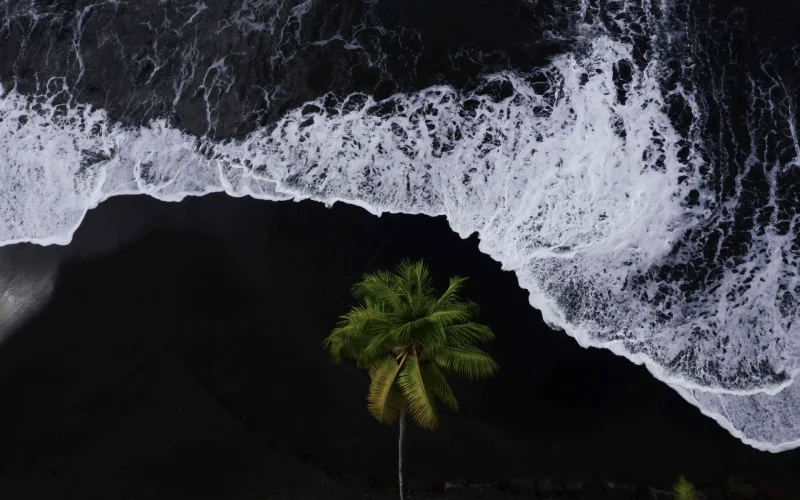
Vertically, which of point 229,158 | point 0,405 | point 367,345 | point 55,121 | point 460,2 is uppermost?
point 460,2

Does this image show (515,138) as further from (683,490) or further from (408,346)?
(683,490)

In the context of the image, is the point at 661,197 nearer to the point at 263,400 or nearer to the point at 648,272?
the point at 648,272

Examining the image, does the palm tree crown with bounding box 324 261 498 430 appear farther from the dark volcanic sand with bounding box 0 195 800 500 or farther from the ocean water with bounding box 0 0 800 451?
the ocean water with bounding box 0 0 800 451

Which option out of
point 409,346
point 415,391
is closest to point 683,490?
point 415,391

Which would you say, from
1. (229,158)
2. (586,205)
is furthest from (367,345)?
(229,158)

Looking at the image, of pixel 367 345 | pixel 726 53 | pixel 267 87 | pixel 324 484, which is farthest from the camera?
pixel 267 87

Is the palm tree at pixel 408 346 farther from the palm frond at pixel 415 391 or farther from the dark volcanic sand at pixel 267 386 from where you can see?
the dark volcanic sand at pixel 267 386
